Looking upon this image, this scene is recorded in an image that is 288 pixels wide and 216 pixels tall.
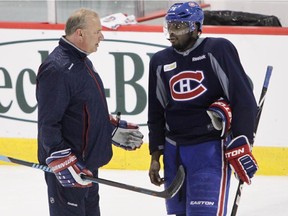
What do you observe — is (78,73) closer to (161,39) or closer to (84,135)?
(84,135)

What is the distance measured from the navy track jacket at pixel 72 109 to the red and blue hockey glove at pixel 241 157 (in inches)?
19.3

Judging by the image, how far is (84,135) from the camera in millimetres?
2766

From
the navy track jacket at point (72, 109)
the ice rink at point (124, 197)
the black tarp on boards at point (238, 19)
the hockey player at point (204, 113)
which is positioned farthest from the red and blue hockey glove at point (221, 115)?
the black tarp on boards at point (238, 19)

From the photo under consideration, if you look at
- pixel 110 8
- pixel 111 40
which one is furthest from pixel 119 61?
pixel 110 8

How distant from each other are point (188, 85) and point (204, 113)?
0.39 feet

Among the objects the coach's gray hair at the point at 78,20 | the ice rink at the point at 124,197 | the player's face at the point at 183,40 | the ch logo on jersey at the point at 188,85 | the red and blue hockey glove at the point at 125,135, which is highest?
the coach's gray hair at the point at 78,20

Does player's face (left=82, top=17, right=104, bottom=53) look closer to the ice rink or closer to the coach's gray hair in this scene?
the coach's gray hair

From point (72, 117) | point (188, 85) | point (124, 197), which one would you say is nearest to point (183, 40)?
point (188, 85)

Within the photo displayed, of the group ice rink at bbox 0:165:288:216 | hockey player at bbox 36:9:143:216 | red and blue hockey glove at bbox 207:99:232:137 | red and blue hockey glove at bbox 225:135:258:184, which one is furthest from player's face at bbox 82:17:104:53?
ice rink at bbox 0:165:288:216

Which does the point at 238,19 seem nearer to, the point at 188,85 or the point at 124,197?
the point at 124,197

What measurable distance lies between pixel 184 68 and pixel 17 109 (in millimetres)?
2629

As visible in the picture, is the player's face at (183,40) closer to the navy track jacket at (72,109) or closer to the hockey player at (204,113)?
the hockey player at (204,113)

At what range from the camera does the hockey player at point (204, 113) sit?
8.72ft

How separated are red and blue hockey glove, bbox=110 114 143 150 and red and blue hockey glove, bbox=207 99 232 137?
1.68ft
